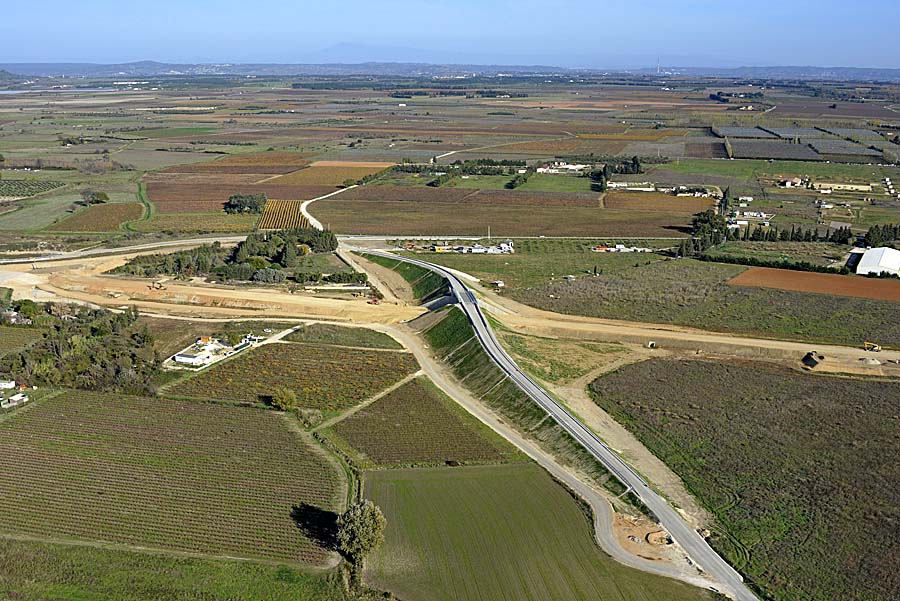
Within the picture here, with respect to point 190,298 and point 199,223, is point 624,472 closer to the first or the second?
point 190,298

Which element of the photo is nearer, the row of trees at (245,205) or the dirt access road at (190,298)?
the dirt access road at (190,298)

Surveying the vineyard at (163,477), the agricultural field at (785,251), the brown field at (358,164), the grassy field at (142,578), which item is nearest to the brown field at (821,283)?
the agricultural field at (785,251)

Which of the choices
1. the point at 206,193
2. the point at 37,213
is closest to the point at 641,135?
the point at 206,193

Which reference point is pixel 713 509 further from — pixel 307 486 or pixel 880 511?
pixel 307 486

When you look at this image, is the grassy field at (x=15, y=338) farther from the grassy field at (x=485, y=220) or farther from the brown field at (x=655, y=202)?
the brown field at (x=655, y=202)

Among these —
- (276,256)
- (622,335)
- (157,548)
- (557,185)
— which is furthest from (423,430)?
(557,185)

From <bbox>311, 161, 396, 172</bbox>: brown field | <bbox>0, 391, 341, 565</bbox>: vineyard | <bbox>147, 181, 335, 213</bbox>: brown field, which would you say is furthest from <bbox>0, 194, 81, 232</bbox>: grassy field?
<bbox>0, 391, 341, 565</bbox>: vineyard
